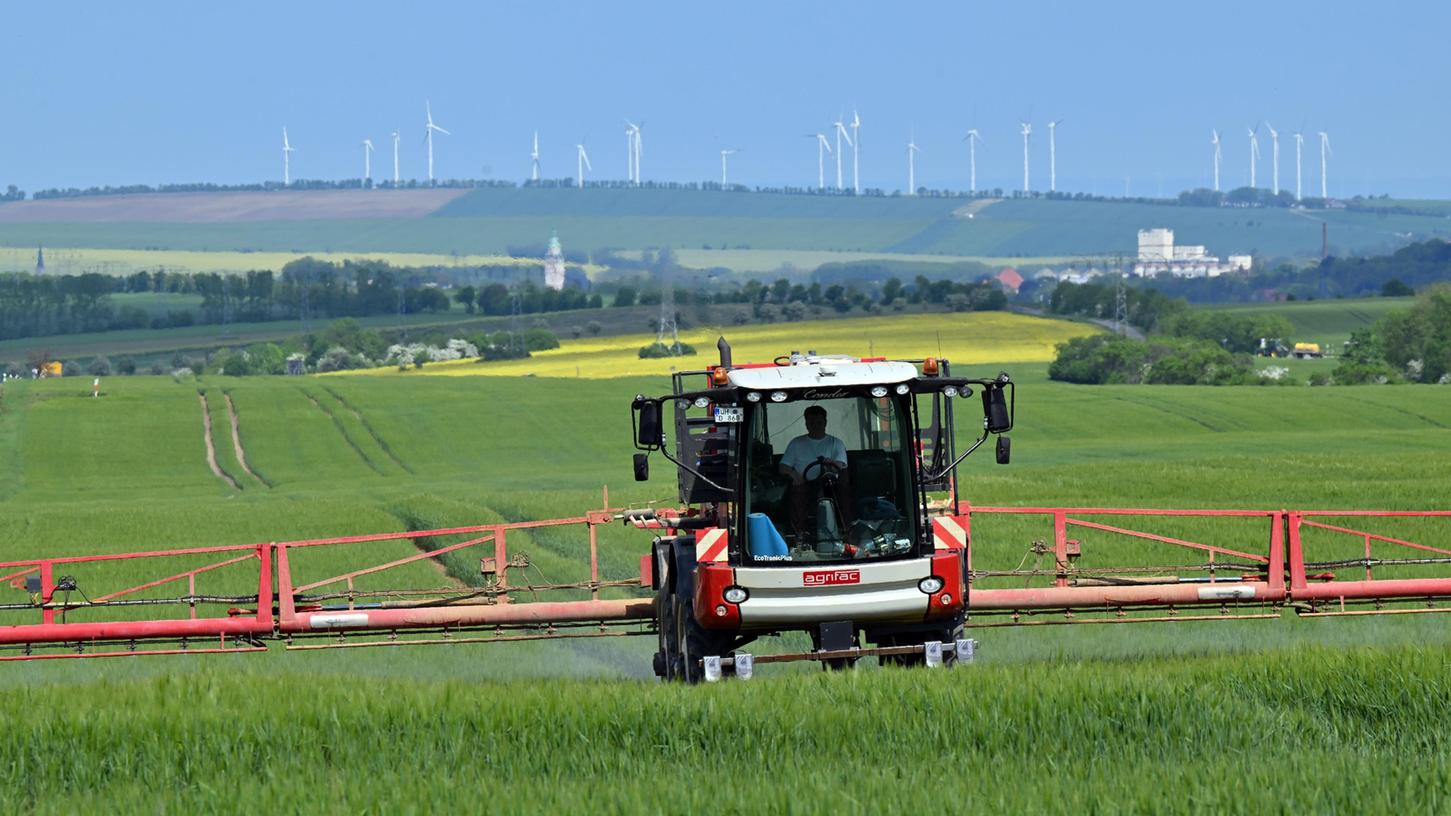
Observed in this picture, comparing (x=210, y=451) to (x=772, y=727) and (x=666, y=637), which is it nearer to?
(x=666, y=637)

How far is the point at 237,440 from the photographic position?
8225 cm

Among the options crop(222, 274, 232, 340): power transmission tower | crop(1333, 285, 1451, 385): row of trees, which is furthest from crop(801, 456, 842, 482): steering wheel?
crop(222, 274, 232, 340): power transmission tower

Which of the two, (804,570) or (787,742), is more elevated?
(804,570)

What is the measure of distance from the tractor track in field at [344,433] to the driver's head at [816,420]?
58.4m

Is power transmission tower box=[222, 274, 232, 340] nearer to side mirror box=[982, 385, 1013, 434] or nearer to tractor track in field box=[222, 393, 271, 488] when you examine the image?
tractor track in field box=[222, 393, 271, 488]

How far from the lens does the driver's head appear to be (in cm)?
1778

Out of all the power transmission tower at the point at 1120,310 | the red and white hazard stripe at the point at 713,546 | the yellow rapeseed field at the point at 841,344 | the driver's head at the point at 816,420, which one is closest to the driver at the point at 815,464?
the driver's head at the point at 816,420

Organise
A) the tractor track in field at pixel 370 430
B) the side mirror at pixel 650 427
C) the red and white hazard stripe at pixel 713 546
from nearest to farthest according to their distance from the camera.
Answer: the side mirror at pixel 650 427 → the red and white hazard stripe at pixel 713 546 → the tractor track in field at pixel 370 430

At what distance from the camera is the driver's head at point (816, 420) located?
58.3 feet

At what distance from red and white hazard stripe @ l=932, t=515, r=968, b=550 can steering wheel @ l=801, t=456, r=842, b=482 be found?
1.05 metres

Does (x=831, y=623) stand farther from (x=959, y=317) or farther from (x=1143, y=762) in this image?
(x=959, y=317)

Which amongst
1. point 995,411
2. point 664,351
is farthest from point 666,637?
point 664,351

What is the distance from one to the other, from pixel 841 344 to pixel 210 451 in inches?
1645

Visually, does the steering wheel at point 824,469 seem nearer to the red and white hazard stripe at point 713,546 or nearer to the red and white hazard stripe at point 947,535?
the red and white hazard stripe at point 713,546
